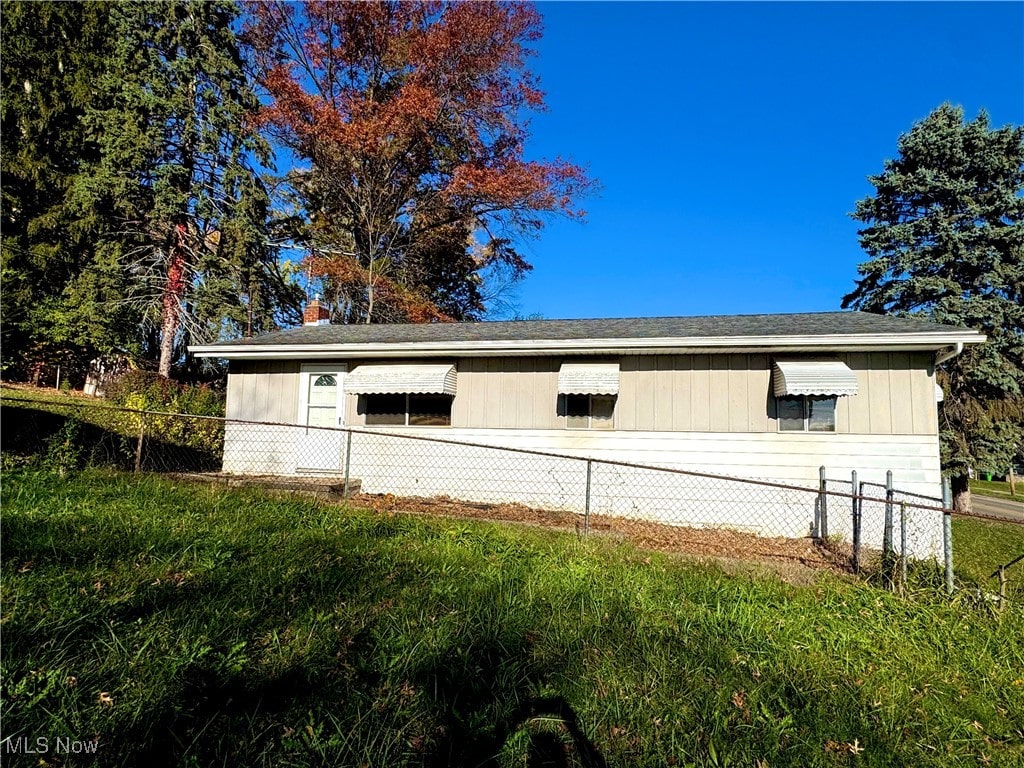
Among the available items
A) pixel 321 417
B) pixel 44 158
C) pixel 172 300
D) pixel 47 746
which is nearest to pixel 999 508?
pixel 321 417

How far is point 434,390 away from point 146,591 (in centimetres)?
520

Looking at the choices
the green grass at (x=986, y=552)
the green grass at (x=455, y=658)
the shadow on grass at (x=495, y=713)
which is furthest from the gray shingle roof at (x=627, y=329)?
the shadow on grass at (x=495, y=713)

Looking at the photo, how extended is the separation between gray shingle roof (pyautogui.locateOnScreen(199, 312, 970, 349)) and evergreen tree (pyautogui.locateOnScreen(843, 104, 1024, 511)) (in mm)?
7200

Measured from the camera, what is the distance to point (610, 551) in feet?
16.3

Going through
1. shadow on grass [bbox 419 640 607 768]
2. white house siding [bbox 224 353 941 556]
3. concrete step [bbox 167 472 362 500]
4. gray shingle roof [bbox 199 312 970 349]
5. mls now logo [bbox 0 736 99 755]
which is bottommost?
shadow on grass [bbox 419 640 607 768]

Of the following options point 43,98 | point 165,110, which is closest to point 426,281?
point 165,110

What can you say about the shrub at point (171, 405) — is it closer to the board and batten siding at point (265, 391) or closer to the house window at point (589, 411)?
the board and batten siding at point (265, 391)

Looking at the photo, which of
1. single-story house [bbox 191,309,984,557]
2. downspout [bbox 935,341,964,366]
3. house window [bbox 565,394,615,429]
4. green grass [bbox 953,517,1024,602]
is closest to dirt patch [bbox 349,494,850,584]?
single-story house [bbox 191,309,984,557]

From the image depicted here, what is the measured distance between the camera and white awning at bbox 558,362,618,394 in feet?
24.8

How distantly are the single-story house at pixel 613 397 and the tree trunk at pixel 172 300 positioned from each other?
790 centimetres

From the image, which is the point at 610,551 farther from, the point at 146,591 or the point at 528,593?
the point at 146,591

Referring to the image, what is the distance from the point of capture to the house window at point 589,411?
797 cm

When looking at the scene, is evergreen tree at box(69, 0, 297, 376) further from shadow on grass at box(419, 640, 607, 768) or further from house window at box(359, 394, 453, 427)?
shadow on grass at box(419, 640, 607, 768)

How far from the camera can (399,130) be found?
15.6 meters
